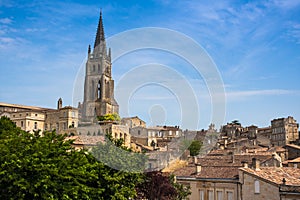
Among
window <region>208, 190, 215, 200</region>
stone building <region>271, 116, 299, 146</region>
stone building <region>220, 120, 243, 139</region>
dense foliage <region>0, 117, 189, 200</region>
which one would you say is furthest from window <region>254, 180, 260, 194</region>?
stone building <region>220, 120, 243, 139</region>

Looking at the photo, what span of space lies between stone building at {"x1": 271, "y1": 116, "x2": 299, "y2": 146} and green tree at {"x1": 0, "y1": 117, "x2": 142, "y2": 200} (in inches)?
2403

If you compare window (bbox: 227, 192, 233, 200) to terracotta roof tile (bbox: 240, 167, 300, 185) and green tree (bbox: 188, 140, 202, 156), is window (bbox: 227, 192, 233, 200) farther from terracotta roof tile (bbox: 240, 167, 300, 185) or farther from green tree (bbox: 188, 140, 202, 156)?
green tree (bbox: 188, 140, 202, 156)

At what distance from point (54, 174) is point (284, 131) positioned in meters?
65.5

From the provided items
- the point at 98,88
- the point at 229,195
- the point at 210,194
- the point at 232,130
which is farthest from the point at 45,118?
the point at 229,195

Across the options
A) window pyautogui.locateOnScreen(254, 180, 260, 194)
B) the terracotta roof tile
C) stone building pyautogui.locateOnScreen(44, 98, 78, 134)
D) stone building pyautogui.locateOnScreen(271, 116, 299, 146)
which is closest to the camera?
the terracotta roof tile

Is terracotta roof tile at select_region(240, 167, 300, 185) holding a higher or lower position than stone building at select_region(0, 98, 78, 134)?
lower

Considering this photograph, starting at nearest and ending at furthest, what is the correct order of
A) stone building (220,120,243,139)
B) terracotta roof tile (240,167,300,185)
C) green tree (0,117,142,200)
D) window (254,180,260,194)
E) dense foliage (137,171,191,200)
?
green tree (0,117,142,200) → terracotta roof tile (240,167,300,185) → window (254,180,260,194) → dense foliage (137,171,191,200) → stone building (220,120,243,139)

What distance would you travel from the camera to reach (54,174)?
681 inches

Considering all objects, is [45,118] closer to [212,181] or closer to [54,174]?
[212,181]

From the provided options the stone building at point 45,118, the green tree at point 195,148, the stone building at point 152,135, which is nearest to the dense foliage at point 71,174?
the green tree at point 195,148

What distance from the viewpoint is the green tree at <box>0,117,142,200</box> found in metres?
16.6

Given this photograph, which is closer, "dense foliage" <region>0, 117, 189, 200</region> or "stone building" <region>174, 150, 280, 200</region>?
"dense foliage" <region>0, 117, 189, 200</region>

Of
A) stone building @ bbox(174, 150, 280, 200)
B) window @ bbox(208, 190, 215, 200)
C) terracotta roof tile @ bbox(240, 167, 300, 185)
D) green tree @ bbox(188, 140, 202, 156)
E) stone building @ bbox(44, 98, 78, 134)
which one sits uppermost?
stone building @ bbox(44, 98, 78, 134)

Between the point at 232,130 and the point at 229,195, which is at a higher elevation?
the point at 232,130
